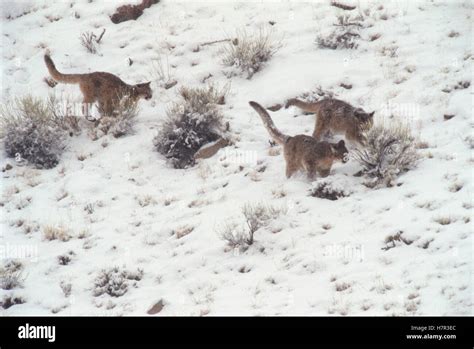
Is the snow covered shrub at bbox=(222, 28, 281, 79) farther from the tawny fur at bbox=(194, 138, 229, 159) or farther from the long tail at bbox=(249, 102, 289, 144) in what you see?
the long tail at bbox=(249, 102, 289, 144)

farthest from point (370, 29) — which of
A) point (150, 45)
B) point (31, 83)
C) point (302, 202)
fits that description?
point (31, 83)

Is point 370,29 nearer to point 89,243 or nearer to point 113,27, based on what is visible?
point 113,27

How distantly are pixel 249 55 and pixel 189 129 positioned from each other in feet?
7.53

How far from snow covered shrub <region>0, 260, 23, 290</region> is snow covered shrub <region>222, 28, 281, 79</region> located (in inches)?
219

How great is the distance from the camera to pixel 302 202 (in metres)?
8.20

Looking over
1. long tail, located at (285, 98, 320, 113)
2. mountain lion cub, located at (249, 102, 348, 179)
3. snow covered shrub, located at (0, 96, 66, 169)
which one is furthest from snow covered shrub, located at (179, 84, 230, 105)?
snow covered shrub, located at (0, 96, 66, 169)

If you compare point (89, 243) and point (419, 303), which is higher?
point (419, 303)

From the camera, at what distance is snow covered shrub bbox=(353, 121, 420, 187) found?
8352 millimetres

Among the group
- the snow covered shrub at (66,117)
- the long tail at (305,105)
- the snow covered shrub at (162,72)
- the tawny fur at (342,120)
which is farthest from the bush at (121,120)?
the tawny fur at (342,120)

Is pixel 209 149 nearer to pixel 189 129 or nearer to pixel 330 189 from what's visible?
pixel 189 129

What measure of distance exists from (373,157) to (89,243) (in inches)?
151

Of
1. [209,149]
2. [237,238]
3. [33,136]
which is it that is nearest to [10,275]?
[237,238]

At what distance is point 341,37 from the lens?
1173cm

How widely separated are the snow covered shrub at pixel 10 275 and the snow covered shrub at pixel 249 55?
5567 mm
